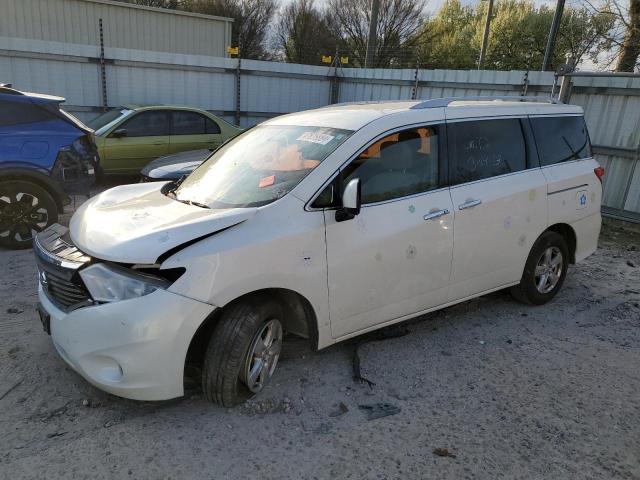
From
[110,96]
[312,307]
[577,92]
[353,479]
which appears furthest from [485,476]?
[110,96]

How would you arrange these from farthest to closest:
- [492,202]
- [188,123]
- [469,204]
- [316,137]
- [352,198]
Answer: [188,123] < [492,202] < [469,204] < [316,137] < [352,198]

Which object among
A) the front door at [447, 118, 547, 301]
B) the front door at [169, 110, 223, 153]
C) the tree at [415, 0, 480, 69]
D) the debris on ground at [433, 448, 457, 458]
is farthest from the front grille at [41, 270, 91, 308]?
the tree at [415, 0, 480, 69]

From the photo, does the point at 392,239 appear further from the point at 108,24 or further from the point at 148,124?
the point at 108,24

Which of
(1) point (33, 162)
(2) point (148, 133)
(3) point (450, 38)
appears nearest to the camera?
(1) point (33, 162)

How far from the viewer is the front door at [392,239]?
3.27m

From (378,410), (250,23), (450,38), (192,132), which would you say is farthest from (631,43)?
(250,23)

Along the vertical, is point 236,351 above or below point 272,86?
below

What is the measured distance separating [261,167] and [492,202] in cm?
183

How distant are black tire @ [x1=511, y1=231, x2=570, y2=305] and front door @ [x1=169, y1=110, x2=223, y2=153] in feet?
21.3

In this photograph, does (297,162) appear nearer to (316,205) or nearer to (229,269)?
(316,205)

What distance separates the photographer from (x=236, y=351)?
9.55 feet

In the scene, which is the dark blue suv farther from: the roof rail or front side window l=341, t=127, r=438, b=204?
the roof rail

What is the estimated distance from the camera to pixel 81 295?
2.87 m

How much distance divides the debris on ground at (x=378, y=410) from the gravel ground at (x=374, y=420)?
0.09 ft
